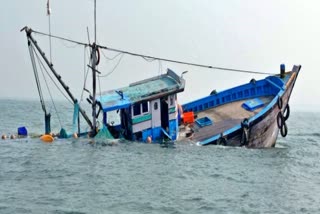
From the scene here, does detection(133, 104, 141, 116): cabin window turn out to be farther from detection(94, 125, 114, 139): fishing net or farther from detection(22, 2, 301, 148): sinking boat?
detection(94, 125, 114, 139): fishing net

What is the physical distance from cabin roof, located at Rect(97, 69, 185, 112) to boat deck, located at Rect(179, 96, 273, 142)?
3.12 meters

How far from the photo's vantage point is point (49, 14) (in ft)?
110

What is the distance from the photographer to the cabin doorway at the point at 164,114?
33125 millimetres

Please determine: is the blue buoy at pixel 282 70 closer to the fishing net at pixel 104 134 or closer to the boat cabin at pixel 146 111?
the boat cabin at pixel 146 111

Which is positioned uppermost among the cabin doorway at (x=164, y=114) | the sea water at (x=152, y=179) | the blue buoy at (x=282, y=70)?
the blue buoy at (x=282, y=70)

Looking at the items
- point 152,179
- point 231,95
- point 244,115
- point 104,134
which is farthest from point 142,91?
point 152,179

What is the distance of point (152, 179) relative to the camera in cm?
2431

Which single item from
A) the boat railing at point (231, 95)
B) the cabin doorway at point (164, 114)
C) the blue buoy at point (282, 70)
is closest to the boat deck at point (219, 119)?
the boat railing at point (231, 95)

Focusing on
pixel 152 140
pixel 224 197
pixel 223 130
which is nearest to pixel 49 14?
pixel 152 140

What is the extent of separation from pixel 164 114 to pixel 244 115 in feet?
20.1

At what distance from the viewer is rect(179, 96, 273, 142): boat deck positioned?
33.6m

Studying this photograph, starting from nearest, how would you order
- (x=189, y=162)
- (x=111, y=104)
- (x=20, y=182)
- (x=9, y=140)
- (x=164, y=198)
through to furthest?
1. (x=164, y=198)
2. (x=20, y=182)
3. (x=189, y=162)
4. (x=111, y=104)
5. (x=9, y=140)

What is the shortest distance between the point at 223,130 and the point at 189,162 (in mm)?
5783

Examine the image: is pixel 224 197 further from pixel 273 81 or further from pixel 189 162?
pixel 273 81
